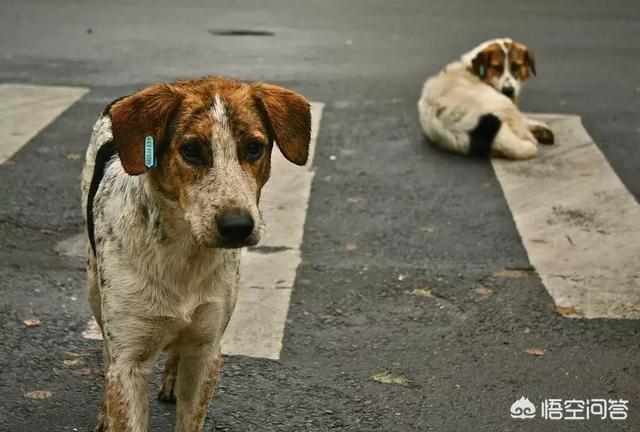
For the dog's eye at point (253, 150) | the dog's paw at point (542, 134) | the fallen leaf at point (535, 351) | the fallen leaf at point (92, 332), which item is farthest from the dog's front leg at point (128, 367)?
the dog's paw at point (542, 134)

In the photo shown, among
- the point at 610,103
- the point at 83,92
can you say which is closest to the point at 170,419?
the point at 83,92

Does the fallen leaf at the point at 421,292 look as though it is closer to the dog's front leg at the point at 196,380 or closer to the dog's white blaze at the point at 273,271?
the dog's white blaze at the point at 273,271

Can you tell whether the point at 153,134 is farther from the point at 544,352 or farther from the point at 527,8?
the point at 527,8

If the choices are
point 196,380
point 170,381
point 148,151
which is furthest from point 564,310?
point 148,151

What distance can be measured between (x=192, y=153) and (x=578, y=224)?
4827 mm

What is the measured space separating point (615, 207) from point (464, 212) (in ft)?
3.75

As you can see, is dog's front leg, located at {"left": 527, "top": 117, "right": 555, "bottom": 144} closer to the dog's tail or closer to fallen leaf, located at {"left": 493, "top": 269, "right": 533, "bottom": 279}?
the dog's tail

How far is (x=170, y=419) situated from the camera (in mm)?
5695

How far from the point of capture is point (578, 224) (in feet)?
28.4

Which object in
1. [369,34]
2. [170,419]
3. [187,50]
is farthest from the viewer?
[369,34]

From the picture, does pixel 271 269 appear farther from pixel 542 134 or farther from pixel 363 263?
pixel 542 134

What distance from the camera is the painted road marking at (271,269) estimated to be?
21.6ft

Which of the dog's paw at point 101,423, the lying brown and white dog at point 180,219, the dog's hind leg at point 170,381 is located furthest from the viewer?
the dog's hind leg at point 170,381

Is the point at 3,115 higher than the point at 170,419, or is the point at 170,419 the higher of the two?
the point at 170,419
